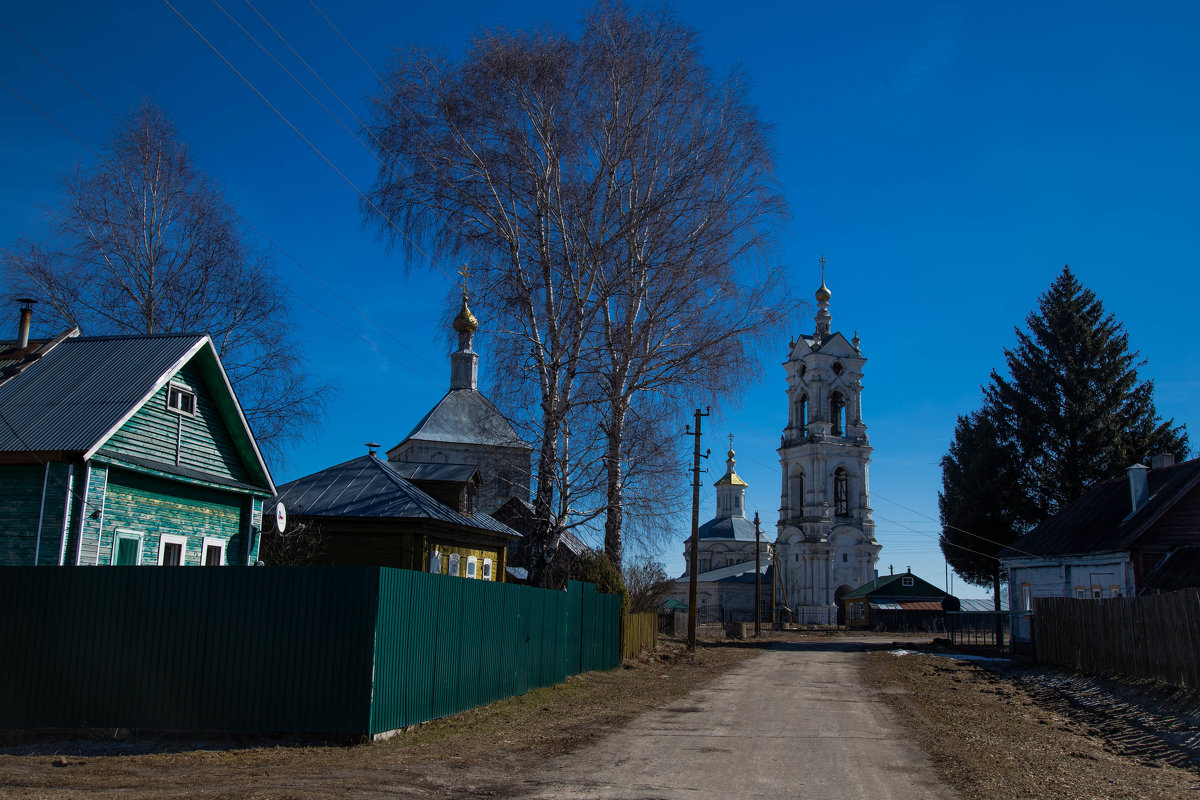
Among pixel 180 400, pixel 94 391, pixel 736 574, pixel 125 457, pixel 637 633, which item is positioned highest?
pixel 180 400

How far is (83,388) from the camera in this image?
47.1 feet

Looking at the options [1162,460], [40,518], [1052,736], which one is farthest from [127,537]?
[1162,460]

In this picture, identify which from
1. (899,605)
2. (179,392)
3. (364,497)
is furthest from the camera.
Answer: (899,605)

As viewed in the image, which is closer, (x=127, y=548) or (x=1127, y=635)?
(x=127, y=548)

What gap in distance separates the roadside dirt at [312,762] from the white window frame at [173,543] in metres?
4.49

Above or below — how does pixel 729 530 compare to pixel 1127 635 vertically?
above

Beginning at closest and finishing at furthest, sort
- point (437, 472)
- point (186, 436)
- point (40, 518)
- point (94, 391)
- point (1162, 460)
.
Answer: point (40, 518) < point (94, 391) < point (186, 436) < point (437, 472) < point (1162, 460)

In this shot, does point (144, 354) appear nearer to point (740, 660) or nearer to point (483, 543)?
point (483, 543)

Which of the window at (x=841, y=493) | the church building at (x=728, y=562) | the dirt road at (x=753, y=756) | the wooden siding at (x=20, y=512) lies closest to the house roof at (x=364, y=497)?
the dirt road at (x=753, y=756)

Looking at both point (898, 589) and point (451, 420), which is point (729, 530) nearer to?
point (898, 589)

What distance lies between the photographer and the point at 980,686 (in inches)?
755

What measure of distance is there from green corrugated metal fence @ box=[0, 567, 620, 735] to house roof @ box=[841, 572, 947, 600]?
186ft

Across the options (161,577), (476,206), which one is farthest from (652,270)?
(161,577)

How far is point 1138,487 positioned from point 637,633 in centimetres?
1507
